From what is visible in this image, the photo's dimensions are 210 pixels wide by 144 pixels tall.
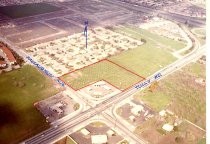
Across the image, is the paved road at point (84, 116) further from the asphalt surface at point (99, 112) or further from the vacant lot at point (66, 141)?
the vacant lot at point (66, 141)

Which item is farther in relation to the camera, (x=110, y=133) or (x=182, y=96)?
(x=182, y=96)

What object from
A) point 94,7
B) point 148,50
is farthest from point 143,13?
point 148,50

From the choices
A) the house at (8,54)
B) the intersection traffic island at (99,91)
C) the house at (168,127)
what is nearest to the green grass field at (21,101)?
the house at (8,54)

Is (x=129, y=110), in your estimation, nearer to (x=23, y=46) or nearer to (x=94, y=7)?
(x=23, y=46)

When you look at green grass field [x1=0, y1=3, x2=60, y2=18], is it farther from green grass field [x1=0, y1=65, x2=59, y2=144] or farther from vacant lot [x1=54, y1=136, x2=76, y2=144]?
vacant lot [x1=54, y1=136, x2=76, y2=144]

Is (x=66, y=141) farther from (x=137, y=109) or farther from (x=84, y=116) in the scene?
(x=137, y=109)

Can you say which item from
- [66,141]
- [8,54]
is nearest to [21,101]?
[66,141]
